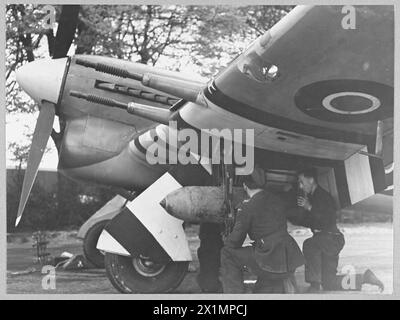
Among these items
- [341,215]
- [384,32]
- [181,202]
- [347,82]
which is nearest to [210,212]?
[181,202]

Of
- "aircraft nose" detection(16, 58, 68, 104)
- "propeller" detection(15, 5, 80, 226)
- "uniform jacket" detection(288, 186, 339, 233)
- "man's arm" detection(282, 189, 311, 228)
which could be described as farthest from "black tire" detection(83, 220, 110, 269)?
"uniform jacket" detection(288, 186, 339, 233)

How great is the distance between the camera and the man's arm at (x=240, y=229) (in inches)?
189

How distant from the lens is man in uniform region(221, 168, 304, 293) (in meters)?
4.79

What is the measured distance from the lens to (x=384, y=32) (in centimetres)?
424

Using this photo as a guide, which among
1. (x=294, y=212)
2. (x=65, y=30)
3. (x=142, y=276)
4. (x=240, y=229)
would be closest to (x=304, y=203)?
(x=294, y=212)

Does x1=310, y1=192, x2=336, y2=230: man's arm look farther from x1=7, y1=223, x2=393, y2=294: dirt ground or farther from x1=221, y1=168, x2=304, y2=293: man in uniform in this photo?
x1=221, y1=168, x2=304, y2=293: man in uniform

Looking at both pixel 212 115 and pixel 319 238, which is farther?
pixel 319 238

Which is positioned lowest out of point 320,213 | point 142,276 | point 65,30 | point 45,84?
point 142,276

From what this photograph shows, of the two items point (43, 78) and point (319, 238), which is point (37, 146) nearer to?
point (43, 78)

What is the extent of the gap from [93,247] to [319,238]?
1.65 m

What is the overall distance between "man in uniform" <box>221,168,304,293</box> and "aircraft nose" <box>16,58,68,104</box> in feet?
5.80

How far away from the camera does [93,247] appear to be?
524 cm

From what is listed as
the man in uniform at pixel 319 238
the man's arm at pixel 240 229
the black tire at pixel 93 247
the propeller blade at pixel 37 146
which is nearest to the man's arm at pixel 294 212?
the man in uniform at pixel 319 238
